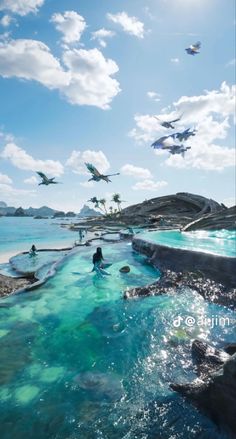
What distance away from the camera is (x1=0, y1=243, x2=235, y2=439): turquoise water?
6875 millimetres

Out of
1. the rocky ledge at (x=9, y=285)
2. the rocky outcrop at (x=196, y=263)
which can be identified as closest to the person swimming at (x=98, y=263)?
the rocky outcrop at (x=196, y=263)

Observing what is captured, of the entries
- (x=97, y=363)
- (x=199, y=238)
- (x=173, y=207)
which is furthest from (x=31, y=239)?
(x=97, y=363)

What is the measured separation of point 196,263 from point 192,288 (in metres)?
2.10

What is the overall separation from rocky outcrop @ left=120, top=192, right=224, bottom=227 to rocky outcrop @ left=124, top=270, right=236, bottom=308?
184 feet

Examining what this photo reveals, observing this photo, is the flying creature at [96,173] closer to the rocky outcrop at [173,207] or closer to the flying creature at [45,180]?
the flying creature at [45,180]

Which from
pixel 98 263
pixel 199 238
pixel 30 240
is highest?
pixel 199 238

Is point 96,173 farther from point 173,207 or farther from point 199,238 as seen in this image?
point 173,207

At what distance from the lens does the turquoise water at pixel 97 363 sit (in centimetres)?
688

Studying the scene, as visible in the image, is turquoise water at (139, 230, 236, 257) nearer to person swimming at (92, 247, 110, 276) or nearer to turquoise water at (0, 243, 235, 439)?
person swimming at (92, 247, 110, 276)

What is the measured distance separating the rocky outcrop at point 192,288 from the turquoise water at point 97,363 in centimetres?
52

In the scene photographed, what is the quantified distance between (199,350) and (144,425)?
10.3 feet

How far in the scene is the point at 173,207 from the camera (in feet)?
289

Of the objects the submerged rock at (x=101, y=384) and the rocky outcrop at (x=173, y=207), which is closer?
the submerged rock at (x=101, y=384)

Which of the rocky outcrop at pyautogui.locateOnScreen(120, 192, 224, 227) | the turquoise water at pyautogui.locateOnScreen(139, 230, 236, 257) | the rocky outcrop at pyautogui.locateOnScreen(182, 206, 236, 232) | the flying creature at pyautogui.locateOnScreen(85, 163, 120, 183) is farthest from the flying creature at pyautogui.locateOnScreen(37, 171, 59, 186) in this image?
the rocky outcrop at pyautogui.locateOnScreen(120, 192, 224, 227)
